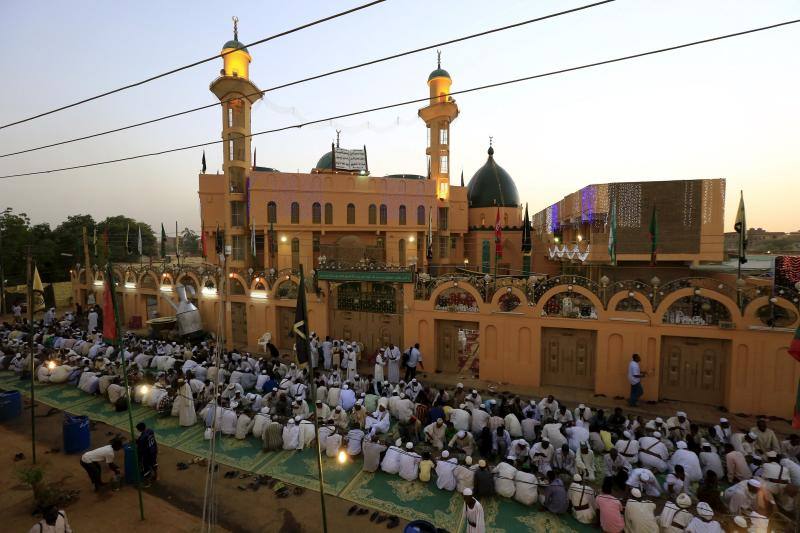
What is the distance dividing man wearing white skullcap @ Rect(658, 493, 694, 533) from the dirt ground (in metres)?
4.48

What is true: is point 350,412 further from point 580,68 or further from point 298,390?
point 580,68

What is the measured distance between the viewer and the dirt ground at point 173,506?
23.7ft

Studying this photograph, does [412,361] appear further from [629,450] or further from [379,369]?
[629,450]

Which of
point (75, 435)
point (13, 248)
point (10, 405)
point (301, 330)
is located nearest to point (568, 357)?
point (301, 330)

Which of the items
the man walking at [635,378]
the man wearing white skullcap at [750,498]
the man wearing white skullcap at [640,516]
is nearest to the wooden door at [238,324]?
the man walking at [635,378]

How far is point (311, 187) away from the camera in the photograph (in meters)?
28.6

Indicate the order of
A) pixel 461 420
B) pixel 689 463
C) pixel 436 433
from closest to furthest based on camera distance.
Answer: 1. pixel 689 463
2. pixel 436 433
3. pixel 461 420

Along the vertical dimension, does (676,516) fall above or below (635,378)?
below

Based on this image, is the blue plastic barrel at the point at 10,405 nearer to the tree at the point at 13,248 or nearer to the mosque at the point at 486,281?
the mosque at the point at 486,281

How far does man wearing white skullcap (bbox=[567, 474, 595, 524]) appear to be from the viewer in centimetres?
723

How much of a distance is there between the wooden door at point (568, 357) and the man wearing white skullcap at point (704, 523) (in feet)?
23.6

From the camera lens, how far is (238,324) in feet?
65.2

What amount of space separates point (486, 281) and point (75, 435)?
1265 centimetres

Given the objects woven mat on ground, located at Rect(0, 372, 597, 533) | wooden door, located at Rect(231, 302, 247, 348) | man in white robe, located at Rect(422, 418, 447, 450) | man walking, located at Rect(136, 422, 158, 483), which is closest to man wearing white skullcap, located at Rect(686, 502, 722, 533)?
woven mat on ground, located at Rect(0, 372, 597, 533)
